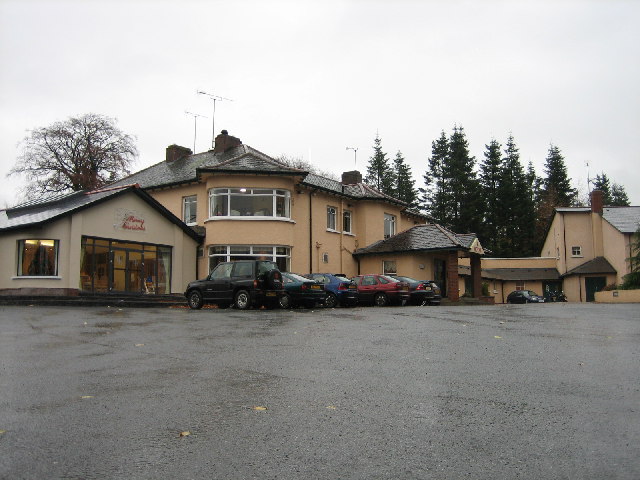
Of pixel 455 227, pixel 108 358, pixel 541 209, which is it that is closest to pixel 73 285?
pixel 108 358

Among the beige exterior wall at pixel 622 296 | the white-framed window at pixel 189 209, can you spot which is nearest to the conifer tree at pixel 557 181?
the beige exterior wall at pixel 622 296

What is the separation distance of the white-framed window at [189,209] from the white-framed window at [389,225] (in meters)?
12.6

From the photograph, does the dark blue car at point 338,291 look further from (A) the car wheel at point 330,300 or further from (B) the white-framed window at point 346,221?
(B) the white-framed window at point 346,221

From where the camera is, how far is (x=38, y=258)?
76.3 feet

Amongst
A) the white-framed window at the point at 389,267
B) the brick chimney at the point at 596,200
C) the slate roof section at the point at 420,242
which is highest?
the brick chimney at the point at 596,200

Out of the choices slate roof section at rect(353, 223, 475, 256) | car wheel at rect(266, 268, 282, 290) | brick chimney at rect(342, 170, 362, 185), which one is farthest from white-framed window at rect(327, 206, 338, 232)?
car wheel at rect(266, 268, 282, 290)

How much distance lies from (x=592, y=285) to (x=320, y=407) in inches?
1806

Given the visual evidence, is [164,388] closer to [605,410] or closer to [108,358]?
[108,358]

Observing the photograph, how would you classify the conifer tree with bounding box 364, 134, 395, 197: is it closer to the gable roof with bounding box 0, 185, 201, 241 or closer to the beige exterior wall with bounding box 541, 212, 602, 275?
the beige exterior wall with bounding box 541, 212, 602, 275

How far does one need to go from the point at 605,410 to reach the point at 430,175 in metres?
65.0

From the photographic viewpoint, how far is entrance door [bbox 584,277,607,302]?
148 ft

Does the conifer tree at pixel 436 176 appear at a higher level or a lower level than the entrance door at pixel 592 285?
higher

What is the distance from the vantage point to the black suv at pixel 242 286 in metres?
19.8

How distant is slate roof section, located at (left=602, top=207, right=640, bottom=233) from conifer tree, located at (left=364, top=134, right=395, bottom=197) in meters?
28.2
